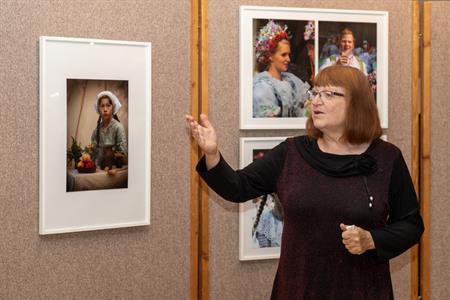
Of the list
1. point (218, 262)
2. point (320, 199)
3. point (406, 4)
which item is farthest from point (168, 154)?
point (406, 4)

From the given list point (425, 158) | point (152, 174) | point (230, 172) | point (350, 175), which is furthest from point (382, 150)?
point (152, 174)

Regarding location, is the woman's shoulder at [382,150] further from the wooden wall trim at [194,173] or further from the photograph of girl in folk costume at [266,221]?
the wooden wall trim at [194,173]

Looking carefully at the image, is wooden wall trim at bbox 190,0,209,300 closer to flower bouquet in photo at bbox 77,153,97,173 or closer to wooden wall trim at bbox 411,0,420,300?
flower bouquet in photo at bbox 77,153,97,173

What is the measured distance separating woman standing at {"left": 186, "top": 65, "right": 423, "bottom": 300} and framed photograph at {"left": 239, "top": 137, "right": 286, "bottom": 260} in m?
0.44

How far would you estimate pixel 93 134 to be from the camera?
2.37 metres

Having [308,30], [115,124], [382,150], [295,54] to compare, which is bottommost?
Result: [382,150]

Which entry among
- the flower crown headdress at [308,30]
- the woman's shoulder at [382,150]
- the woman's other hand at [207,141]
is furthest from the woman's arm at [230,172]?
the flower crown headdress at [308,30]

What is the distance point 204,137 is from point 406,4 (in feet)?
4.74

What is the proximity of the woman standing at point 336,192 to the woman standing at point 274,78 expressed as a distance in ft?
1.55

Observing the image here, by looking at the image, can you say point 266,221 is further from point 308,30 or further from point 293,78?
point 308,30

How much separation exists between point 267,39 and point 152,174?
0.81 metres

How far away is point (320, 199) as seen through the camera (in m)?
2.12

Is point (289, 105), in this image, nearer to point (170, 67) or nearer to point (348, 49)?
point (348, 49)

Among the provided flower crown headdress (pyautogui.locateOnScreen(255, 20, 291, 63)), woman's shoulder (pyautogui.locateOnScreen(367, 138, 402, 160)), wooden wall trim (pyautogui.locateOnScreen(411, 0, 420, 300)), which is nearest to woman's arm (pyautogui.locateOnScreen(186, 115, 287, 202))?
woman's shoulder (pyautogui.locateOnScreen(367, 138, 402, 160))
